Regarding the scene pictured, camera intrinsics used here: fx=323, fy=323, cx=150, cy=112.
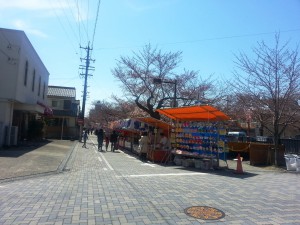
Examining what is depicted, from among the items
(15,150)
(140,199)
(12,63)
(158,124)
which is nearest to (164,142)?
(158,124)

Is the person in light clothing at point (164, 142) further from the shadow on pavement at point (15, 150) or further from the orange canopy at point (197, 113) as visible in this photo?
the shadow on pavement at point (15, 150)

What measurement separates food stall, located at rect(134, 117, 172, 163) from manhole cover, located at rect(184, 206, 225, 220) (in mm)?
9971

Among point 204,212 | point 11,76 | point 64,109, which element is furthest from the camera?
point 64,109

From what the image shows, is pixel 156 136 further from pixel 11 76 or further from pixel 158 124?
pixel 11 76

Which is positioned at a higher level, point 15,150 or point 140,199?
point 15,150

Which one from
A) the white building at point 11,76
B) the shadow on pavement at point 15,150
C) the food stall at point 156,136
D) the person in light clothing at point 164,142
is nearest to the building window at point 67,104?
the white building at point 11,76

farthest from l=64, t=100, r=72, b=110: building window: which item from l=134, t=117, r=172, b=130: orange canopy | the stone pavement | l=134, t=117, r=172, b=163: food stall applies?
the stone pavement

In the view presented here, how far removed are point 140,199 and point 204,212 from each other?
67.1 inches

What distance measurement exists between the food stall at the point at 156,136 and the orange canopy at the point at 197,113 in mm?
1357

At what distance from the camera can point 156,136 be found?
1936 cm

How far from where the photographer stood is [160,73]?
29.3 meters

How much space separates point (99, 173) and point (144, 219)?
254 inches

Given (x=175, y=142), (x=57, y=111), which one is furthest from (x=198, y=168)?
(x=57, y=111)

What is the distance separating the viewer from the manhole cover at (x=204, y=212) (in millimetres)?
6352
